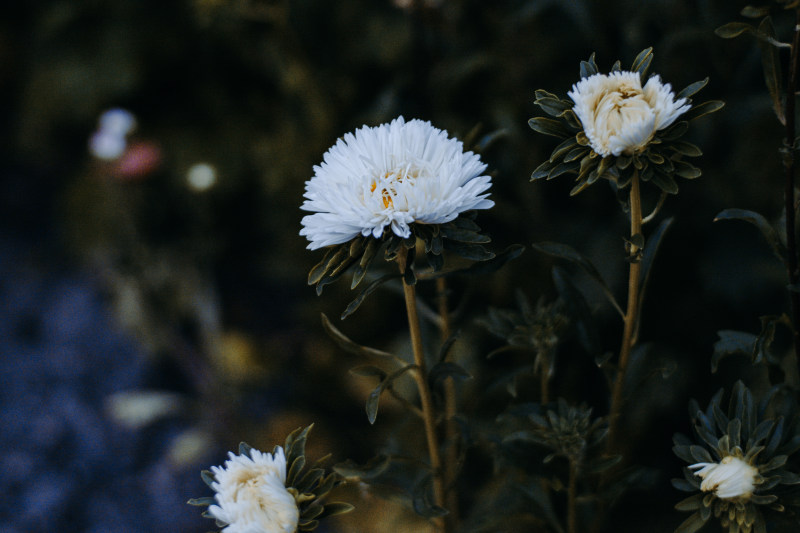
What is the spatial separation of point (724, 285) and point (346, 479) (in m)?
0.67

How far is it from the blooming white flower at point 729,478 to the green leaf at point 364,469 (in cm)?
25

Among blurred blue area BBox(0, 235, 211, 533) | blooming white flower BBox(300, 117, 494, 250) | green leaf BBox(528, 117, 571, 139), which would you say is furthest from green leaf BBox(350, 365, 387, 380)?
blurred blue area BBox(0, 235, 211, 533)

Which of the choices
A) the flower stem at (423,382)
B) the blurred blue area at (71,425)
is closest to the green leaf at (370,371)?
the flower stem at (423,382)

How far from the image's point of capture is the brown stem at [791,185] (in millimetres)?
480

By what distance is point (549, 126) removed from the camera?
509mm

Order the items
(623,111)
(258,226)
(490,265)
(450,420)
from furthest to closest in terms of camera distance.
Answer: (258,226) < (450,420) < (490,265) < (623,111)

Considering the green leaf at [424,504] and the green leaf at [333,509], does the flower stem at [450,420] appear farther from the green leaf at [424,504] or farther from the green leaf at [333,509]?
the green leaf at [333,509]

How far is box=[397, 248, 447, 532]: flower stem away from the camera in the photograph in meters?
0.53

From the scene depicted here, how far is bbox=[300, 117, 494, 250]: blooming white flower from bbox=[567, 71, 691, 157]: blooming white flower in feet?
0.27

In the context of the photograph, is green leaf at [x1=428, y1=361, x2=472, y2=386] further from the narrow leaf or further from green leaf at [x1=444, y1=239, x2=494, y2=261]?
the narrow leaf

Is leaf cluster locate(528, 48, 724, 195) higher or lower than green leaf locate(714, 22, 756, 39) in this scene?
lower

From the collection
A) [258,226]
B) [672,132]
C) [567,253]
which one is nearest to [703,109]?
[672,132]

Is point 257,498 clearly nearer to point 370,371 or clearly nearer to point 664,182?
point 370,371

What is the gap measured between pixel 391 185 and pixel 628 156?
17cm
